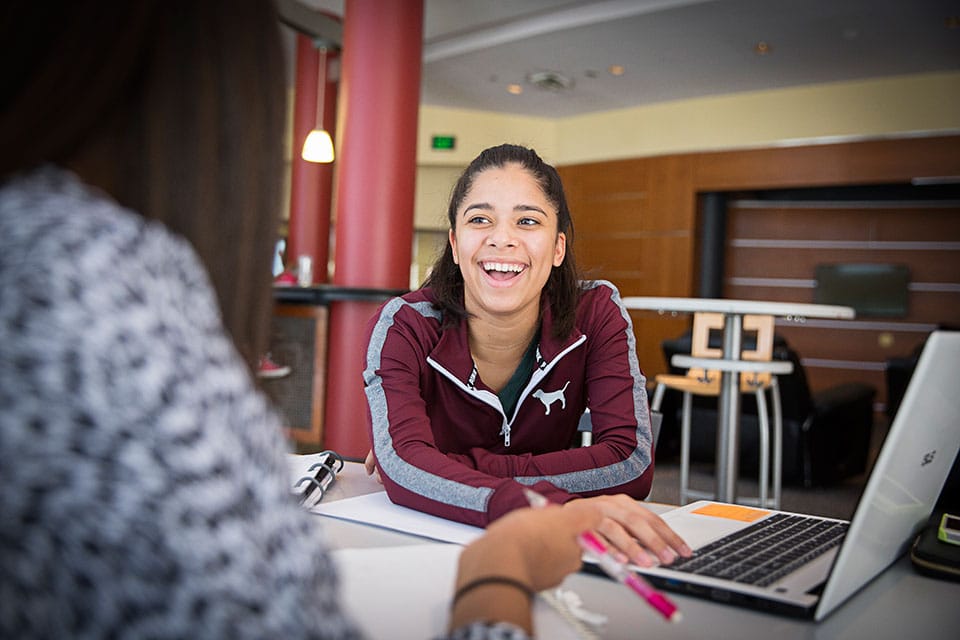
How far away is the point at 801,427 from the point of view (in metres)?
4.23

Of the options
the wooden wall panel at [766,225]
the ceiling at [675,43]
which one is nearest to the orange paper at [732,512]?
the ceiling at [675,43]

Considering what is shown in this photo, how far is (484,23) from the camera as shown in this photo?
692 cm

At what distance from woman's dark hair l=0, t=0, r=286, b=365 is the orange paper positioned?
66 centimetres

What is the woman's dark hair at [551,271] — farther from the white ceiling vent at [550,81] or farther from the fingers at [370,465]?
the white ceiling vent at [550,81]

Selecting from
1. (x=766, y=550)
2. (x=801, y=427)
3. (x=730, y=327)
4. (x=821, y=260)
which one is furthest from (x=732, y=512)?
(x=821, y=260)

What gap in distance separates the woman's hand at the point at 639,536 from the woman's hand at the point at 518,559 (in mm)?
108

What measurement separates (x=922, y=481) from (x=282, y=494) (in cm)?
66

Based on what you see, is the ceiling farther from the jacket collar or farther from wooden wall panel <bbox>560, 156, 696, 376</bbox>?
the jacket collar

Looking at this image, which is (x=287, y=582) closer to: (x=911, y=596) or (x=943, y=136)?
(x=911, y=596)

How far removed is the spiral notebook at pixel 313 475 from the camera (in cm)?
104

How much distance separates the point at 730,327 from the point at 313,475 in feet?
7.19

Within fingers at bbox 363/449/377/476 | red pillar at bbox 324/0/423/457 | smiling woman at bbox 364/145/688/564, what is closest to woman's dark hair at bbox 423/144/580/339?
smiling woman at bbox 364/145/688/564

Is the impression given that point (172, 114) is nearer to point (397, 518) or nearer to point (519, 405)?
point (397, 518)

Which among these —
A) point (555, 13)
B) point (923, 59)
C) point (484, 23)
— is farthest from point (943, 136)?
point (484, 23)
